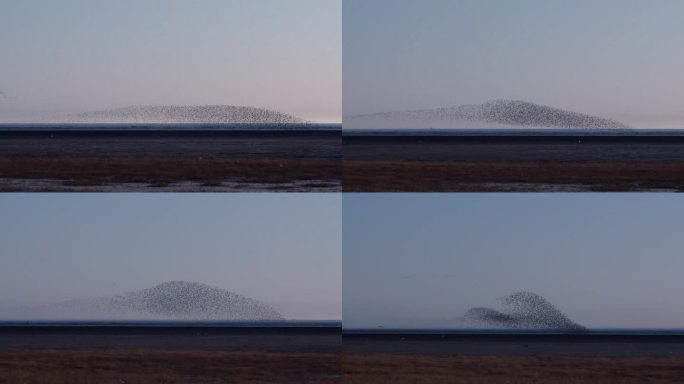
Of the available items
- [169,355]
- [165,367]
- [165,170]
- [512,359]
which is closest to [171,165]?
[165,170]

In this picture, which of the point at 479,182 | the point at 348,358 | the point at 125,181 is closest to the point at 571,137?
the point at 479,182

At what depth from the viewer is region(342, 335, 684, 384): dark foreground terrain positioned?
1069 centimetres

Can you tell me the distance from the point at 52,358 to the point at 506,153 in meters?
6.34

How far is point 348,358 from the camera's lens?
1100 centimetres

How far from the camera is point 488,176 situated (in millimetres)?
11789

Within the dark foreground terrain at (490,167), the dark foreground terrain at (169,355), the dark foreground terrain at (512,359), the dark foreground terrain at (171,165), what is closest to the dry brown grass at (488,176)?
the dark foreground terrain at (490,167)

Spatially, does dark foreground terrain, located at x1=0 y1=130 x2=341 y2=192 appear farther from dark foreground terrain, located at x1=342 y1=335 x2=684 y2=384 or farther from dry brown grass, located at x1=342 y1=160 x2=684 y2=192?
dark foreground terrain, located at x1=342 y1=335 x2=684 y2=384

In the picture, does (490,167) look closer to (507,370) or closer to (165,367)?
(507,370)

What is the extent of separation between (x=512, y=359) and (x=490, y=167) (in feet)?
7.88

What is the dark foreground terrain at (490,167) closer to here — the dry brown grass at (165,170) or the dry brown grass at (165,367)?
the dry brown grass at (165,170)

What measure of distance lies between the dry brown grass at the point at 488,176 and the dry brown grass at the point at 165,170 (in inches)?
23.8

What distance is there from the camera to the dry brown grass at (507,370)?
10.6 m

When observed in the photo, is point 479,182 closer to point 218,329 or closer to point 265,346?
point 265,346

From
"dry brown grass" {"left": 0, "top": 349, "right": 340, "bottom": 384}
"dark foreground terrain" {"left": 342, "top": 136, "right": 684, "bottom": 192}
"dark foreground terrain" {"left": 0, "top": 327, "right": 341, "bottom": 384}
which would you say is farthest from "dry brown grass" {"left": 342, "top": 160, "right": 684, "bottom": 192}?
"dry brown grass" {"left": 0, "top": 349, "right": 340, "bottom": 384}
